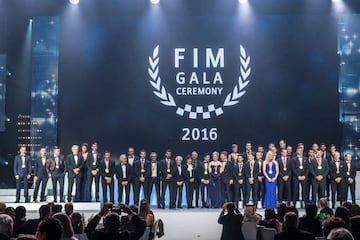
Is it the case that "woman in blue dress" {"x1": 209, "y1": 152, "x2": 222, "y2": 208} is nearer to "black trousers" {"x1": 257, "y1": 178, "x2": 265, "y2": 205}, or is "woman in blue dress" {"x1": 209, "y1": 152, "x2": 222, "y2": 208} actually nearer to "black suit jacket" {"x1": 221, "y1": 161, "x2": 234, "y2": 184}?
"black suit jacket" {"x1": 221, "y1": 161, "x2": 234, "y2": 184}

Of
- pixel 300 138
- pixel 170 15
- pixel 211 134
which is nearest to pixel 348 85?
pixel 300 138

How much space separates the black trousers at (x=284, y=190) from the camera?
1340 centimetres

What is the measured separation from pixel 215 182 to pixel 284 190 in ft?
5.42

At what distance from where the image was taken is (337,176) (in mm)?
13250

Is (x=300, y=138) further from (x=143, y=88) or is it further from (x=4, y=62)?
(x=4, y=62)

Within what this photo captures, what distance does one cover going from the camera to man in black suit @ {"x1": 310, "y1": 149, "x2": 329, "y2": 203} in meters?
13.2

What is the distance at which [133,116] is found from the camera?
1569 centimetres

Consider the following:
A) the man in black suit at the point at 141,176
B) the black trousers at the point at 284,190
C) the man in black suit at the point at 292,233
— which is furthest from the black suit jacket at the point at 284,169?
the man in black suit at the point at 292,233

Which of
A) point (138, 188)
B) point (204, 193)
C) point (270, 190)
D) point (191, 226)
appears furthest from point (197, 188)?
point (191, 226)

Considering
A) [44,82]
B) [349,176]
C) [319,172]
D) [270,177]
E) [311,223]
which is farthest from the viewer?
[44,82]

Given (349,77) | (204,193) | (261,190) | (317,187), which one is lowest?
(204,193)

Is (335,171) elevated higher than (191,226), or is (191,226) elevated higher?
(335,171)

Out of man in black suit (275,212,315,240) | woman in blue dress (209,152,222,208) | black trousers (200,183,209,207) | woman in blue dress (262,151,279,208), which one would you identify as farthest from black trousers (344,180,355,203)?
man in black suit (275,212,315,240)

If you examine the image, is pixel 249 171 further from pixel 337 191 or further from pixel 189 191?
pixel 337 191
